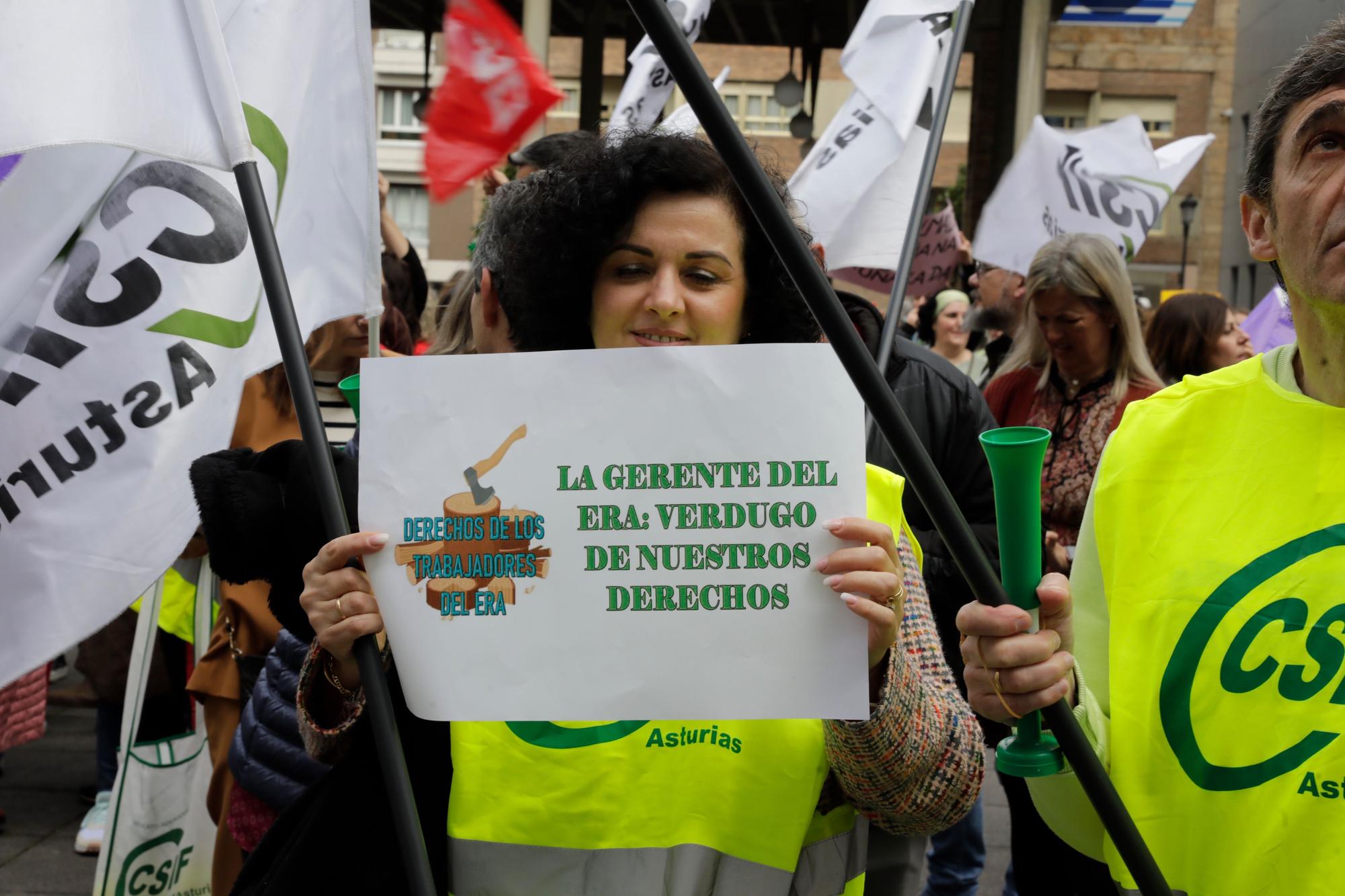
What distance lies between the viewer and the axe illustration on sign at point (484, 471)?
1.49 meters

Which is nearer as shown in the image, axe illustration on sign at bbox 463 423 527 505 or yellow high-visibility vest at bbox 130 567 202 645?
axe illustration on sign at bbox 463 423 527 505

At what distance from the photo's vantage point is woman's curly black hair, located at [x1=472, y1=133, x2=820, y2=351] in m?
1.86

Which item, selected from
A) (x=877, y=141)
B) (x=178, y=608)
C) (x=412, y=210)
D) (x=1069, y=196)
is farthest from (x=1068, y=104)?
(x=178, y=608)

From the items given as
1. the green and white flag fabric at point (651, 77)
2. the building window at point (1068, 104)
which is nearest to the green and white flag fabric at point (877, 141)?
the green and white flag fabric at point (651, 77)

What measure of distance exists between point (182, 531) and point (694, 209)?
92cm

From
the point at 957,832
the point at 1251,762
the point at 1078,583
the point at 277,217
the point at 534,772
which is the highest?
the point at 277,217

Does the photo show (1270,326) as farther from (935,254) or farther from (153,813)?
(153,813)

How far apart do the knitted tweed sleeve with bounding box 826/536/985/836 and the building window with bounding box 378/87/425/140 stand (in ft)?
155

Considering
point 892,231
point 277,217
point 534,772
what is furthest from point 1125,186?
point 534,772

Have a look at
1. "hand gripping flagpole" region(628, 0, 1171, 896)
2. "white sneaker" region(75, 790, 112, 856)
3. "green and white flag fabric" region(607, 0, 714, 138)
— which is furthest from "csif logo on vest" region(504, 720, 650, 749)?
"green and white flag fabric" region(607, 0, 714, 138)

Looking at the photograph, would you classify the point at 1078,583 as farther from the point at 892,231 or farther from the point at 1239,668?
the point at 892,231

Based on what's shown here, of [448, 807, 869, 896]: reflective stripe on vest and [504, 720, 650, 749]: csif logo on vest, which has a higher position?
[504, 720, 650, 749]: csif logo on vest

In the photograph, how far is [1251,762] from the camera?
1484 millimetres

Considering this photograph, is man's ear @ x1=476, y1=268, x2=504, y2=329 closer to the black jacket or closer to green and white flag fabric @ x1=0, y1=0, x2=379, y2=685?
green and white flag fabric @ x1=0, y1=0, x2=379, y2=685
